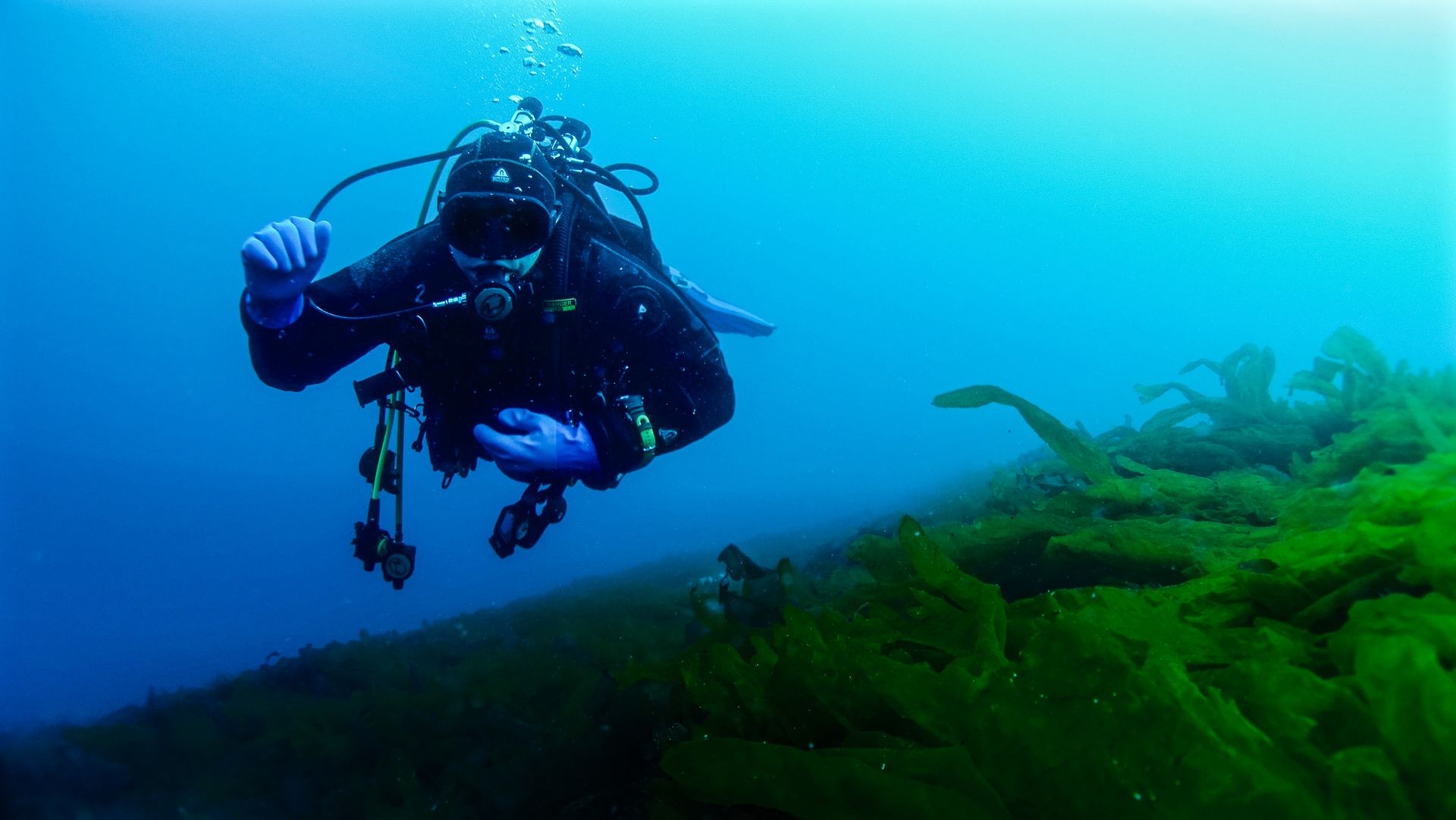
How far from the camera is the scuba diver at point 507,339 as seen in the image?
306cm

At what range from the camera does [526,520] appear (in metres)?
3.16

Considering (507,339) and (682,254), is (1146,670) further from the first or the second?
(682,254)

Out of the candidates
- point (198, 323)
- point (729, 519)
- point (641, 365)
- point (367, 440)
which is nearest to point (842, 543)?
point (641, 365)

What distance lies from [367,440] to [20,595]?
20169 millimetres

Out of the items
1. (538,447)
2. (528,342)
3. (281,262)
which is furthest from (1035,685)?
(281,262)

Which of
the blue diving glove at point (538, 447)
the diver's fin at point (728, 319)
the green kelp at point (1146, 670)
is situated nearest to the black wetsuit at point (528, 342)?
the blue diving glove at point (538, 447)

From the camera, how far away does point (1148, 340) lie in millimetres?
88625

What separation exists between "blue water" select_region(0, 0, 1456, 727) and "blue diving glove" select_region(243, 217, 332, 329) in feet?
27.1

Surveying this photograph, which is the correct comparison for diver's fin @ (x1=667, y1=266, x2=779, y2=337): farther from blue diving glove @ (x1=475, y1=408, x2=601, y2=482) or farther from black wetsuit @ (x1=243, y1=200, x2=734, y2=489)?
blue diving glove @ (x1=475, y1=408, x2=601, y2=482)

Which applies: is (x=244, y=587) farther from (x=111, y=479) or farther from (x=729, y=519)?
(x=729, y=519)

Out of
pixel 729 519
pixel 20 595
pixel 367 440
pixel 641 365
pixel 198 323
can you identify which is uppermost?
pixel 198 323

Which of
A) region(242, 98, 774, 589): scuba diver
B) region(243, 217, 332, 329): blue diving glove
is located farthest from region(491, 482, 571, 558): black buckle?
region(243, 217, 332, 329): blue diving glove

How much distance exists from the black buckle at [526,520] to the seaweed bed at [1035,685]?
0.59 m

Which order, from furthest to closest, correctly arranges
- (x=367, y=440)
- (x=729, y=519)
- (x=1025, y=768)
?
(x=367, y=440)
(x=729, y=519)
(x=1025, y=768)
